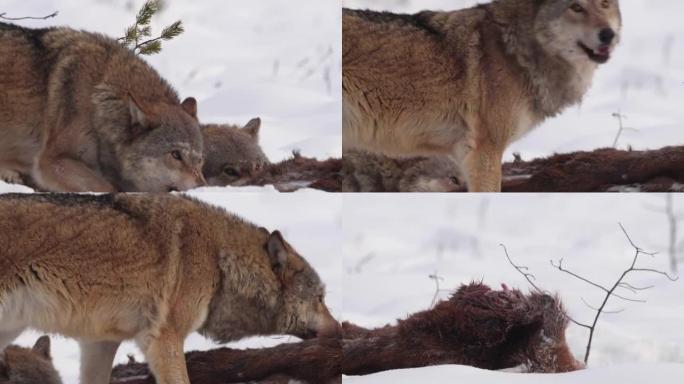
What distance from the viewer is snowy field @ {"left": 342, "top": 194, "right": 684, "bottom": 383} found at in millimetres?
4980

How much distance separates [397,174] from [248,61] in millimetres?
961

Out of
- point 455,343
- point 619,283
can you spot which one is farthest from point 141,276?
point 619,283

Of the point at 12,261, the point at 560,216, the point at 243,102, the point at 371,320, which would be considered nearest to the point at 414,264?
the point at 371,320

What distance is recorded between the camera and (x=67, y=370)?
→ 4738 millimetres

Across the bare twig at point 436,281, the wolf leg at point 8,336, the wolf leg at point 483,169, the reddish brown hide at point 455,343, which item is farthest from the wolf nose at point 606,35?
the wolf leg at point 8,336

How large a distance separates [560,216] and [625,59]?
2.82 feet

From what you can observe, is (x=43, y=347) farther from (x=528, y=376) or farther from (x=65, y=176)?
(x=528, y=376)

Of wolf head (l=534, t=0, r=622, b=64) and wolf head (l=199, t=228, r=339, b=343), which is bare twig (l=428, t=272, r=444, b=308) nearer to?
wolf head (l=199, t=228, r=339, b=343)

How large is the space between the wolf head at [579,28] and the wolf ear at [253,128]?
1474 mm

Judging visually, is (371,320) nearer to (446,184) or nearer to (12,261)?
(446,184)

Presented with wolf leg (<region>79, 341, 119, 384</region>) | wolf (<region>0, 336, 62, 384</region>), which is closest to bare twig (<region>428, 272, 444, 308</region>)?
wolf leg (<region>79, 341, 119, 384</region>)

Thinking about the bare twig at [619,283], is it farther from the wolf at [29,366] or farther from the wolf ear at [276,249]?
the wolf at [29,366]

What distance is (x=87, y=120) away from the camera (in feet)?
14.8

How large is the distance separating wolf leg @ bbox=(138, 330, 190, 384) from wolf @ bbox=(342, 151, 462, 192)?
4.09 ft
